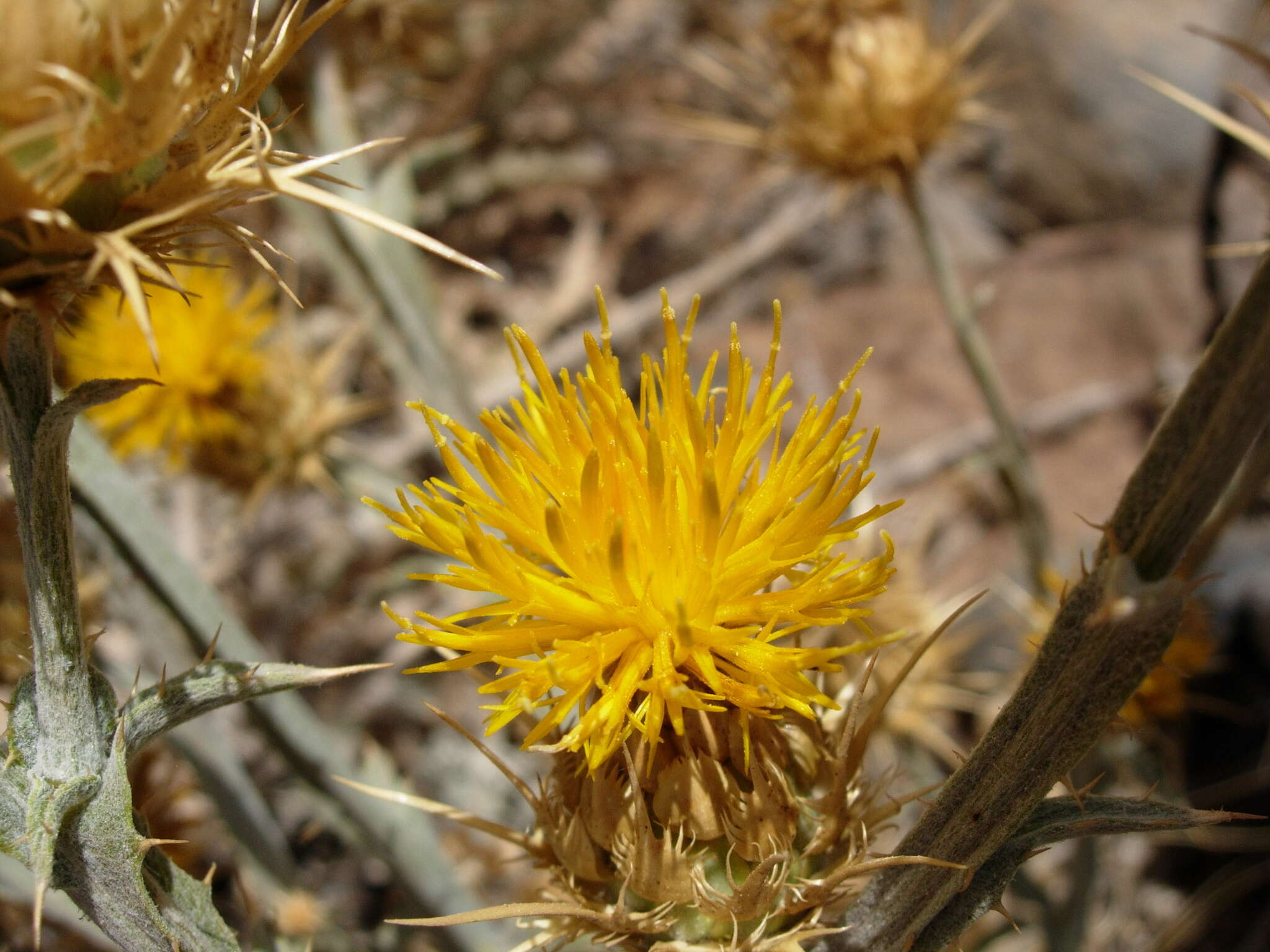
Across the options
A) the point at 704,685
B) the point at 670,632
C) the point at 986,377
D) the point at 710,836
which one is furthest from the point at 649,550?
the point at 986,377

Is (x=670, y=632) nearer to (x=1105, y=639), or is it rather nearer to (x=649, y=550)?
(x=649, y=550)

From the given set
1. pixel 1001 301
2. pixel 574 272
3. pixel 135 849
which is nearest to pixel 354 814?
pixel 135 849

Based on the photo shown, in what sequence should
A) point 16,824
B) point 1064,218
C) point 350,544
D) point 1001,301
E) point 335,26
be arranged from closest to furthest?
point 16,824
point 335,26
point 350,544
point 1001,301
point 1064,218

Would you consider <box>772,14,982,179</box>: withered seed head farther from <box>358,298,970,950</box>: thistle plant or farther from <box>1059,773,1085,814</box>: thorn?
<box>1059,773,1085,814</box>: thorn

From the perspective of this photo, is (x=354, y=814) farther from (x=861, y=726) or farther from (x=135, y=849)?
(x=861, y=726)

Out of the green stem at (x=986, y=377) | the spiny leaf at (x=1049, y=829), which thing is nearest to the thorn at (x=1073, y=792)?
the spiny leaf at (x=1049, y=829)
